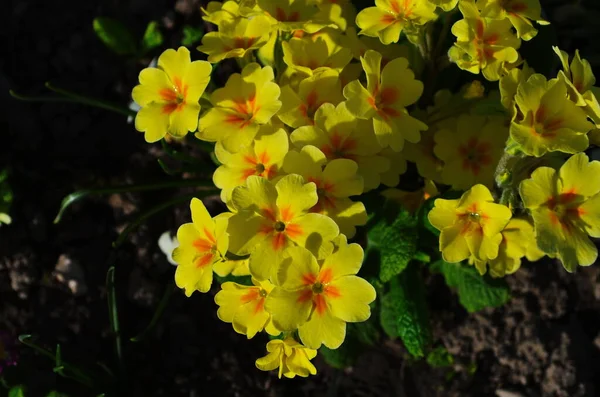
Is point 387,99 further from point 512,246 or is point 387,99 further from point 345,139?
point 512,246

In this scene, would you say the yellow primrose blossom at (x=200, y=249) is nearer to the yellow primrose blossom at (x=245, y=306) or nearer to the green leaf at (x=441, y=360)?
the yellow primrose blossom at (x=245, y=306)

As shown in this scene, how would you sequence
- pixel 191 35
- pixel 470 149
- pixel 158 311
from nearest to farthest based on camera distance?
pixel 470 149 < pixel 158 311 < pixel 191 35

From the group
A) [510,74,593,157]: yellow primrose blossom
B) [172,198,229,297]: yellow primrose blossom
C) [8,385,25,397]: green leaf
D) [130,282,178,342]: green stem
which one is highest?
[510,74,593,157]: yellow primrose blossom

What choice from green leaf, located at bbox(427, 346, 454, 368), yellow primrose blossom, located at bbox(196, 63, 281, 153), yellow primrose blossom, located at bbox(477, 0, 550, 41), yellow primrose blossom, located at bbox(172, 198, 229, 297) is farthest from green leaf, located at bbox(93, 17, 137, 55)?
green leaf, located at bbox(427, 346, 454, 368)

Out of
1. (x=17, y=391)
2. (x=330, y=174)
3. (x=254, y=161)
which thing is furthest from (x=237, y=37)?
(x=17, y=391)

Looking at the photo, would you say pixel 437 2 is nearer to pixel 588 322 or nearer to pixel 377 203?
pixel 377 203

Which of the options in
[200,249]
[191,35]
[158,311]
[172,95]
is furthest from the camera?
[191,35]

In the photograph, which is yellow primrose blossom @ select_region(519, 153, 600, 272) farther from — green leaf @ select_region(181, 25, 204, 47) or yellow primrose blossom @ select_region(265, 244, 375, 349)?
green leaf @ select_region(181, 25, 204, 47)
